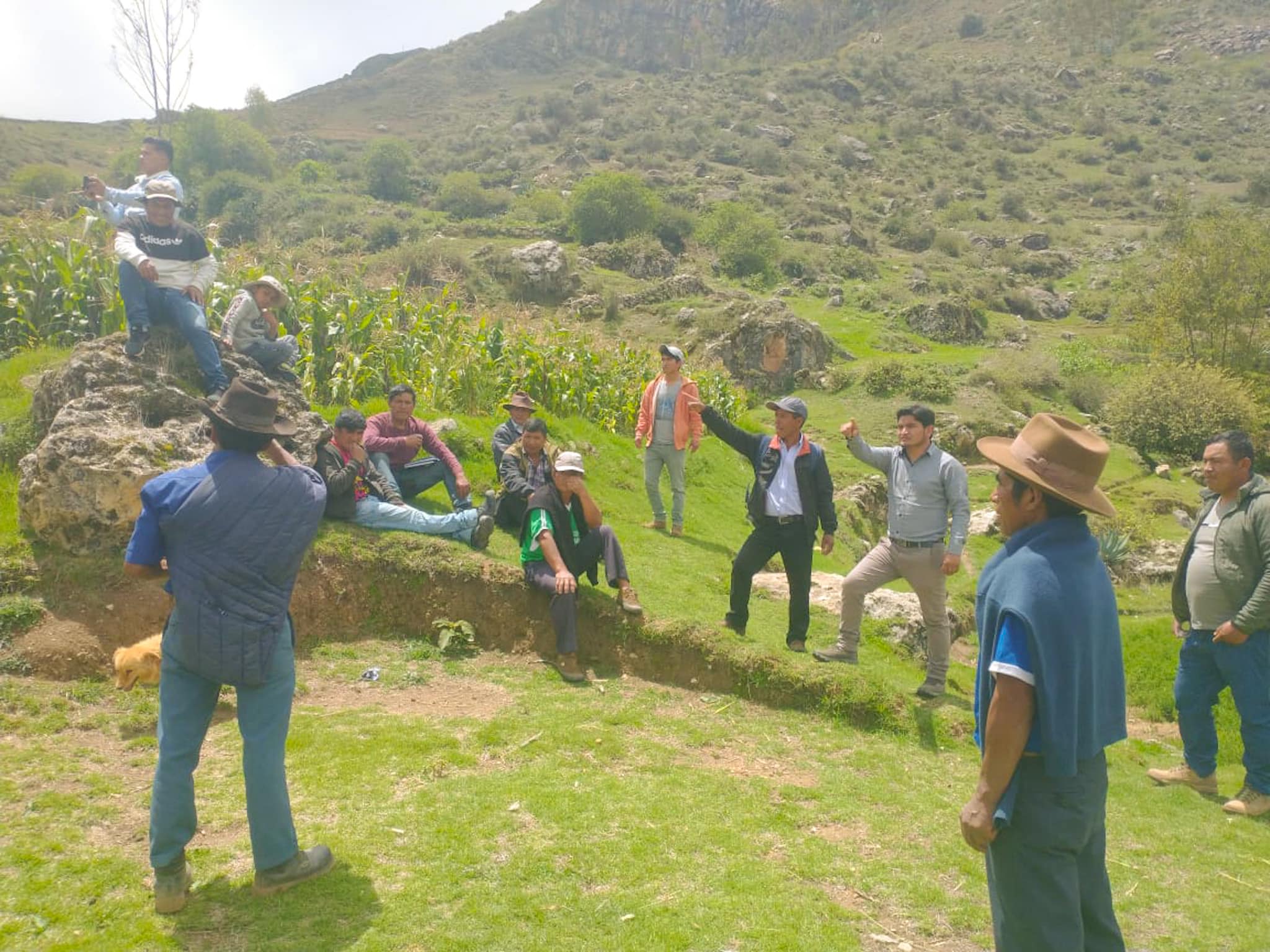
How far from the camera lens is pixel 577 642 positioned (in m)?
7.66

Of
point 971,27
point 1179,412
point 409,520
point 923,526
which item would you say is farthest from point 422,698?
point 971,27

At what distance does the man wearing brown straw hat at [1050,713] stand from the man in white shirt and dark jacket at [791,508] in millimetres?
4142

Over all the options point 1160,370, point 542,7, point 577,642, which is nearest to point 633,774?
point 577,642

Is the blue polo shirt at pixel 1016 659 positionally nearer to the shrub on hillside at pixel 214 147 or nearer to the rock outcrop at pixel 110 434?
the rock outcrop at pixel 110 434

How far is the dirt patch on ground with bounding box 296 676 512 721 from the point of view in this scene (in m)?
6.51

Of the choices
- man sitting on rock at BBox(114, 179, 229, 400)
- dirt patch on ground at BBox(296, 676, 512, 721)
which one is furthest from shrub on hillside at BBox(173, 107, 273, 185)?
dirt patch on ground at BBox(296, 676, 512, 721)

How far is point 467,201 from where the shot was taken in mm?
60969

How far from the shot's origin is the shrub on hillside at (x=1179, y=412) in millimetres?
25016

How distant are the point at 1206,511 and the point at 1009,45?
121088mm

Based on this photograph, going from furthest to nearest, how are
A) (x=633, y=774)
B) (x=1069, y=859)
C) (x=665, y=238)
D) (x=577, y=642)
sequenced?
(x=665, y=238), (x=577, y=642), (x=633, y=774), (x=1069, y=859)

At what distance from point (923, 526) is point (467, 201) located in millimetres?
59773

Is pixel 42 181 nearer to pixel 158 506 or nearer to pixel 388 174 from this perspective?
pixel 388 174

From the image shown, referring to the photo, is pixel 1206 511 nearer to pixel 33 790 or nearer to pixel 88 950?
pixel 88 950

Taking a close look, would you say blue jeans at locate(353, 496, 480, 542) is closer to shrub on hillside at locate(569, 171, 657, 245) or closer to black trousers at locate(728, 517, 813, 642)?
black trousers at locate(728, 517, 813, 642)
